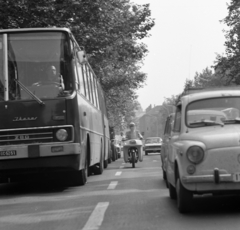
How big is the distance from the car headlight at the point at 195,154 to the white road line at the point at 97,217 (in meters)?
1.43

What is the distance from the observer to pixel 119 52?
32.4m

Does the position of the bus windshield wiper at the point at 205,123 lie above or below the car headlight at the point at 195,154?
above

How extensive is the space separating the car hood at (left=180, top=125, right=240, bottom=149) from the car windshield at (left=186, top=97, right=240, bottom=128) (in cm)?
25

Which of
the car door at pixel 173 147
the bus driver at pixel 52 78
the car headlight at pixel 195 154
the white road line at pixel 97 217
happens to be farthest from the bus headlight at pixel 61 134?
the car headlight at pixel 195 154

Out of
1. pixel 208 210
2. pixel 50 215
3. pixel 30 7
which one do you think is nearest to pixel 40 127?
pixel 50 215

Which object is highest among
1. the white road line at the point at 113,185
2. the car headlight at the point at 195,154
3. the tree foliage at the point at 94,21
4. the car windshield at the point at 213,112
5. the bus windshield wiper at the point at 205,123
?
the tree foliage at the point at 94,21

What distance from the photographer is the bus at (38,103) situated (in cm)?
1263

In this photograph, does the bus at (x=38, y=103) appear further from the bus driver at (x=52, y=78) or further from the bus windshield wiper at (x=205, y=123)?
the bus windshield wiper at (x=205, y=123)

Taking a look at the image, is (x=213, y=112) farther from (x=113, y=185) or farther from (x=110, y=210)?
(x=113, y=185)


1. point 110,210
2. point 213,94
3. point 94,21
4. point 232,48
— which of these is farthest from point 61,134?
point 232,48

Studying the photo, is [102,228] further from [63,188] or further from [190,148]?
[63,188]

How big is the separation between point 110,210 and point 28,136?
379 centimetres

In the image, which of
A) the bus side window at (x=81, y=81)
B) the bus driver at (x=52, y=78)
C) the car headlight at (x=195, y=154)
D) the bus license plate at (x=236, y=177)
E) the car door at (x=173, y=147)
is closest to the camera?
the bus license plate at (x=236, y=177)

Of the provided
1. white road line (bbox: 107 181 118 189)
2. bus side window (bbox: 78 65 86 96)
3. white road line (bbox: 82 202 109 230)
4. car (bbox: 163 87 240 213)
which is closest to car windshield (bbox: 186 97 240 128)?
car (bbox: 163 87 240 213)
